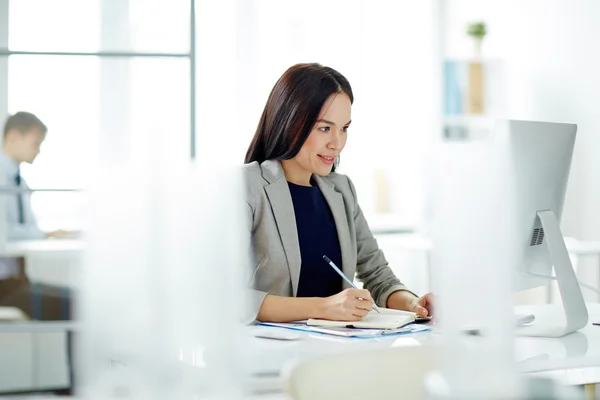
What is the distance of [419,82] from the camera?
4.94 m

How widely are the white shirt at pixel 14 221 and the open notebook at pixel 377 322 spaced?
1075 millimetres

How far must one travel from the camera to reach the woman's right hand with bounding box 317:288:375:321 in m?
1.90

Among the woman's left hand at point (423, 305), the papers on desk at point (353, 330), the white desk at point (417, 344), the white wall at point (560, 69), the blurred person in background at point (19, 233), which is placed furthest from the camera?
the white wall at point (560, 69)

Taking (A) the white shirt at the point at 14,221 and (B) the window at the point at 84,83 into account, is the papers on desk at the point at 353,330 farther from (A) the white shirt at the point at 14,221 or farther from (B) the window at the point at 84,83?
(A) the white shirt at the point at 14,221

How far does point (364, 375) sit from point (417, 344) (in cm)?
35

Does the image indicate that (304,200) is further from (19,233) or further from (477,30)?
(477,30)

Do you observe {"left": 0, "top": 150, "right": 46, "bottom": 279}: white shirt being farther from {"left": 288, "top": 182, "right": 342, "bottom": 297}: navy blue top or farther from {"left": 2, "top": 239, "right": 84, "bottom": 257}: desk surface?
{"left": 288, "top": 182, "right": 342, "bottom": 297}: navy blue top

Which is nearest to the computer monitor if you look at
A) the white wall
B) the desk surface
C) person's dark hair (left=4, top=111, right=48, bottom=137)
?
the desk surface

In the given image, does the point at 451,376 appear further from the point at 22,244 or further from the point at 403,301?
the point at 22,244

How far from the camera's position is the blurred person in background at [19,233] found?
2.52 meters

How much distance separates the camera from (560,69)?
436 centimetres

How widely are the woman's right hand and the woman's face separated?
455 millimetres

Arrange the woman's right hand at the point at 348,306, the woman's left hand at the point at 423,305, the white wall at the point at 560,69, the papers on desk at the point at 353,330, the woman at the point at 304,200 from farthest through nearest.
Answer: the white wall at the point at 560,69, the woman at the point at 304,200, the woman's left hand at the point at 423,305, the woman's right hand at the point at 348,306, the papers on desk at the point at 353,330

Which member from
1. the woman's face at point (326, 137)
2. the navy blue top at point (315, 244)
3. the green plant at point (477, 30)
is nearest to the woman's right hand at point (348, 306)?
the navy blue top at point (315, 244)
